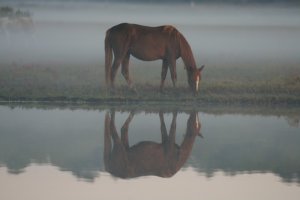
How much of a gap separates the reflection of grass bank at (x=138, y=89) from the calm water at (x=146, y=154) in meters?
0.34

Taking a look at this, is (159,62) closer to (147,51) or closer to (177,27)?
(147,51)

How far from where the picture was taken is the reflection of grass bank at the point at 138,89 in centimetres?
924

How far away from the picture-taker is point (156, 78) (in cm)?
947

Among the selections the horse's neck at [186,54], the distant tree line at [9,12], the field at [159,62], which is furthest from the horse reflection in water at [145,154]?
the distant tree line at [9,12]

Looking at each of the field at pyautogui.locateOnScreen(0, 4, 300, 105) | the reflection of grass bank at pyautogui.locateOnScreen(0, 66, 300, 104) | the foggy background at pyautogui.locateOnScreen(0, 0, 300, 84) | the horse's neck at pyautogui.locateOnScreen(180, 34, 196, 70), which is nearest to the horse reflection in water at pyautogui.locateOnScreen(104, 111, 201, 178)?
the reflection of grass bank at pyautogui.locateOnScreen(0, 66, 300, 104)

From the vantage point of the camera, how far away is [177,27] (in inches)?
386

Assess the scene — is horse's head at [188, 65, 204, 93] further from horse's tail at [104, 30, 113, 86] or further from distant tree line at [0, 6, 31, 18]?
distant tree line at [0, 6, 31, 18]

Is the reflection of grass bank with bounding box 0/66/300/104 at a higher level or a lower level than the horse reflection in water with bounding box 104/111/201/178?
higher

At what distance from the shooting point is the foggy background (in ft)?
32.3

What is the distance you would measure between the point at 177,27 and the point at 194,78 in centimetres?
79

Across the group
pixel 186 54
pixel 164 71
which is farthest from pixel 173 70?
pixel 186 54

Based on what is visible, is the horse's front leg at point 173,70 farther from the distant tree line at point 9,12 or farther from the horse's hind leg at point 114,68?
the distant tree line at point 9,12

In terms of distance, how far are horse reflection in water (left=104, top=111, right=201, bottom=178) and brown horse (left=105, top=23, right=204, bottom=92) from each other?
1248mm

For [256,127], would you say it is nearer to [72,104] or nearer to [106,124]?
[106,124]
